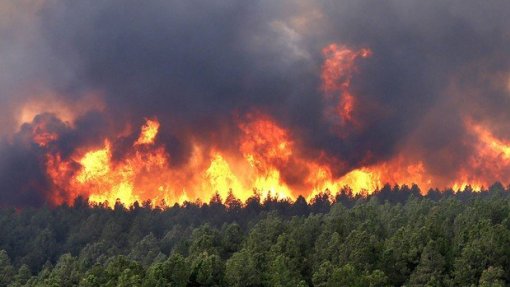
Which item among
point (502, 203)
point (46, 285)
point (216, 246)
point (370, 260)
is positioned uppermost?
point (502, 203)

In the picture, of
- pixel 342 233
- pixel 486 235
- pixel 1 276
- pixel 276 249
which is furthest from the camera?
pixel 1 276

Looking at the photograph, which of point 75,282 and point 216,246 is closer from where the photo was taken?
point 75,282

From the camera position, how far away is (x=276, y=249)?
155250 mm

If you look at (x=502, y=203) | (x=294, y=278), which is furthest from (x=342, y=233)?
(x=502, y=203)

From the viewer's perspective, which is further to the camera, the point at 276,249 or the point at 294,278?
the point at 276,249

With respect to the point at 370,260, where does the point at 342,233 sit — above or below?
above

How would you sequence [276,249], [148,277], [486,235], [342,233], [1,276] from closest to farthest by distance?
[148,277] → [486,235] → [276,249] → [342,233] → [1,276]

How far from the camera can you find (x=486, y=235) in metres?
143

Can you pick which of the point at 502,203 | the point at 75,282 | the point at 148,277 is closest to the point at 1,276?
the point at 75,282

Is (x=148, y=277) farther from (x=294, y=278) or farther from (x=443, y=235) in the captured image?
(x=443, y=235)

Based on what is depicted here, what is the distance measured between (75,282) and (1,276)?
162 feet

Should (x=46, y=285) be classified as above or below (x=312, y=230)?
below

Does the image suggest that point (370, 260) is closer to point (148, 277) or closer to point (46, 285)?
point (148, 277)

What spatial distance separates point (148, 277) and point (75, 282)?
29.6 meters
